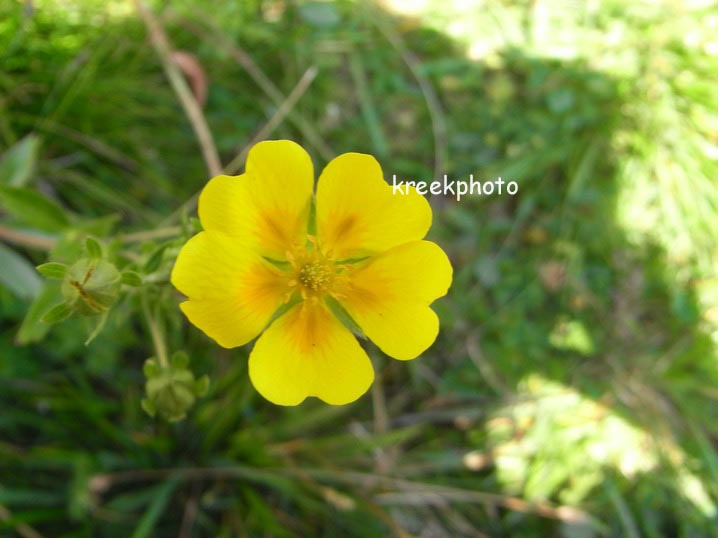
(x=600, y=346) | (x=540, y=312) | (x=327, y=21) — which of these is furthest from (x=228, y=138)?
→ (x=600, y=346)

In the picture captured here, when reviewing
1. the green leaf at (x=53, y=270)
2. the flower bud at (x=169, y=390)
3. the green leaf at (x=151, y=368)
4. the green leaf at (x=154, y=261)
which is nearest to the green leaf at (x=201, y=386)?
the flower bud at (x=169, y=390)

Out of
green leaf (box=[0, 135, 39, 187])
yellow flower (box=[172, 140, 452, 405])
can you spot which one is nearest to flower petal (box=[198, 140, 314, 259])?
yellow flower (box=[172, 140, 452, 405])

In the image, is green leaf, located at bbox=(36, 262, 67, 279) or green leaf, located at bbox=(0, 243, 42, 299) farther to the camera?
green leaf, located at bbox=(0, 243, 42, 299)

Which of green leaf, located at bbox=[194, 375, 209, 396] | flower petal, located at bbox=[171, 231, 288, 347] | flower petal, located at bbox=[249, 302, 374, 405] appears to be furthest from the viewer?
green leaf, located at bbox=[194, 375, 209, 396]

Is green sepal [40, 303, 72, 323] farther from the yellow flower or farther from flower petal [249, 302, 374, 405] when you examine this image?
flower petal [249, 302, 374, 405]

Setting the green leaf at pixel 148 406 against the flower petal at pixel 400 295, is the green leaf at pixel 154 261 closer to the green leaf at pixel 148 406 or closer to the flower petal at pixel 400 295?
the green leaf at pixel 148 406

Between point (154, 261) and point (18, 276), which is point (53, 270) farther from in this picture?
point (18, 276)

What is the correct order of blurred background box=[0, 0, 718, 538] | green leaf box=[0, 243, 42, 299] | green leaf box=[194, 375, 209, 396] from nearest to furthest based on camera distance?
green leaf box=[194, 375, 209, 396] < green leaf box=[0, 243, 42, 299] < blurred background box=[0, 0, 718, 538]

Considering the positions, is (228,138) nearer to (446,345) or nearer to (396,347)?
(446,345)
